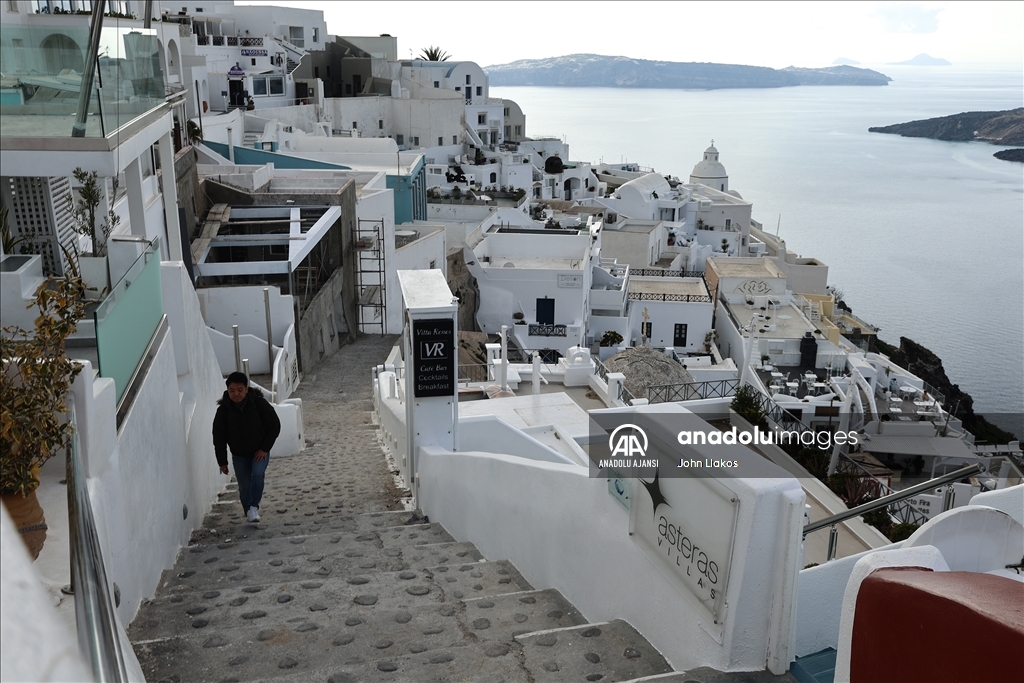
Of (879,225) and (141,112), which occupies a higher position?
(141,112)

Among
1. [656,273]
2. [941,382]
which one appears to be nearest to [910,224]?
[941,382]

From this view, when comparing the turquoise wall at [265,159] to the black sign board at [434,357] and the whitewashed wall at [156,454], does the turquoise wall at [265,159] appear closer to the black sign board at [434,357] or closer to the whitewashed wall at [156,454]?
the whitewashed wall at [156,454]

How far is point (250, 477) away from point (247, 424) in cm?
49

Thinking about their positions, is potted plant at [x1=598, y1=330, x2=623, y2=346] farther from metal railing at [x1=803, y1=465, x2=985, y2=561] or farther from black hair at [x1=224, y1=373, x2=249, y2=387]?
metal railing at [x1=803, y1=465, x2=985, y2=561]

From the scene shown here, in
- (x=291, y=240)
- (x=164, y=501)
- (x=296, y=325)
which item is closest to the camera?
(x=164, y=501)

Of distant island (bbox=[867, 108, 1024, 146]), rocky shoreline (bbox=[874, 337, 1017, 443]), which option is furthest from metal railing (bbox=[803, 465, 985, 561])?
distant island (bbox=[867, 108, 1024, 146])

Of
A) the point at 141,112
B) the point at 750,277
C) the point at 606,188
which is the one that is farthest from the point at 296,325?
the point at 606,188

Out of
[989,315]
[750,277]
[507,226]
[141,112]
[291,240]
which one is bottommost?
[989,315]

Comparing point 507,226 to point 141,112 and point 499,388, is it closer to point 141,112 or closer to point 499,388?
point 499,388

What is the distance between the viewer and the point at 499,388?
12719mm

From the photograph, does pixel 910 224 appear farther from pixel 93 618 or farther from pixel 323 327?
pixel 93 618

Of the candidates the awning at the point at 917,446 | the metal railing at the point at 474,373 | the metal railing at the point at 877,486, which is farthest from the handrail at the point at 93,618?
the awning at the point at 917,446

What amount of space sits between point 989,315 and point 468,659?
6036 centimetres

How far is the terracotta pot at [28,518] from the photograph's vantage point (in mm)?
3949
